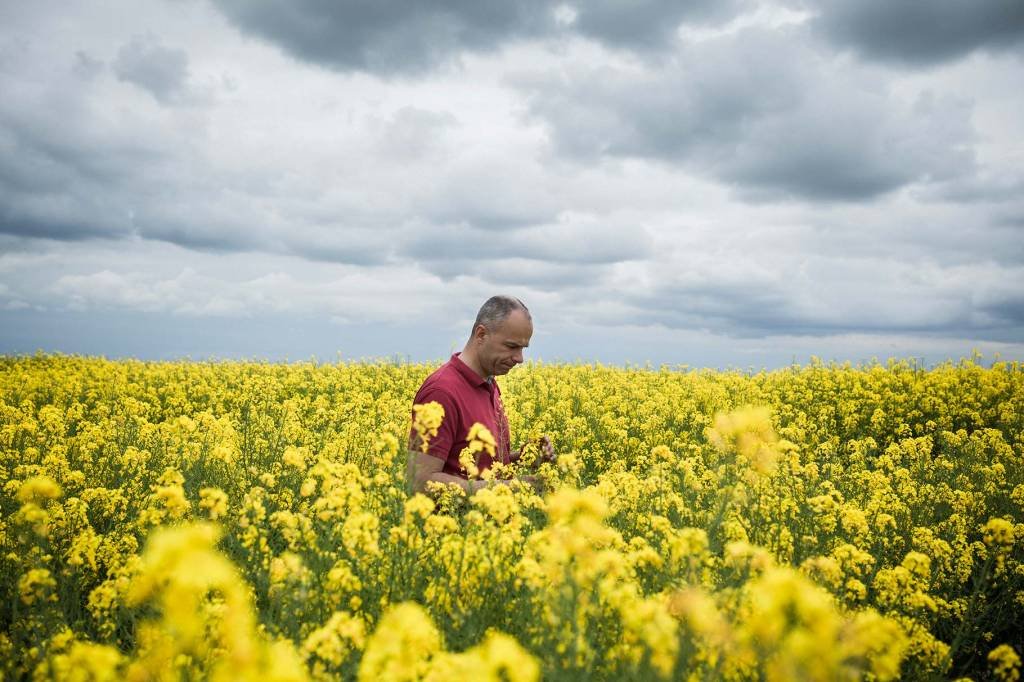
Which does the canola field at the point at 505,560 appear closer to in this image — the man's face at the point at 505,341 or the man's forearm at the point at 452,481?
the man's forearm at the point at 452,481

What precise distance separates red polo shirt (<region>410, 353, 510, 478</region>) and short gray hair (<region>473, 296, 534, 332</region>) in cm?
37

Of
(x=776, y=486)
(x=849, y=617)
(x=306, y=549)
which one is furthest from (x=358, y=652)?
(x=776, y=486)

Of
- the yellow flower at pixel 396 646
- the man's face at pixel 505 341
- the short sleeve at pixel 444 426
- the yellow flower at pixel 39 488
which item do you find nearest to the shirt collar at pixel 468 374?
the man's face at pixel 505 341

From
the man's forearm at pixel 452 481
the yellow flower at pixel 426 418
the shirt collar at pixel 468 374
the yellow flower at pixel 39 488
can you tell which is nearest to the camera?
the yellow flower at pixel 39 488

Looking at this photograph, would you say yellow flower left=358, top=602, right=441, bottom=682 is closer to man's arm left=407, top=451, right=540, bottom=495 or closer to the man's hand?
man's arm left=407, top=451, right=540, bottom=495

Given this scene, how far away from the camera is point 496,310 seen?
4.98m

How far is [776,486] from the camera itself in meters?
5.57

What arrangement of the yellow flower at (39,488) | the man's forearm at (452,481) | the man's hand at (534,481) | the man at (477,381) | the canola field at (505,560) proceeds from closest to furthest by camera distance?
the canola field at (505,560), the yellow flower at (39,488), the man's forearm at (452,481), the man at (477,381), the man's hand at (534,481)

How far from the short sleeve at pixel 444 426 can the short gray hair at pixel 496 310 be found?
2.05ft

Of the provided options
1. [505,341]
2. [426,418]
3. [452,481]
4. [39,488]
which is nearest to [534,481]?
[452,481]

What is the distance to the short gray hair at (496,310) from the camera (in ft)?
16.2

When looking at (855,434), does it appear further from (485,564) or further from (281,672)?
(281,672)

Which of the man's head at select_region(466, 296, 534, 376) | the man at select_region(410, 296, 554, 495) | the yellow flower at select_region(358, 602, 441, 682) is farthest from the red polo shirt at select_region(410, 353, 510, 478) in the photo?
the yellow flower at select_region(358, 602, 441, 682)

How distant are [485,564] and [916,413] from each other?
1097cm
